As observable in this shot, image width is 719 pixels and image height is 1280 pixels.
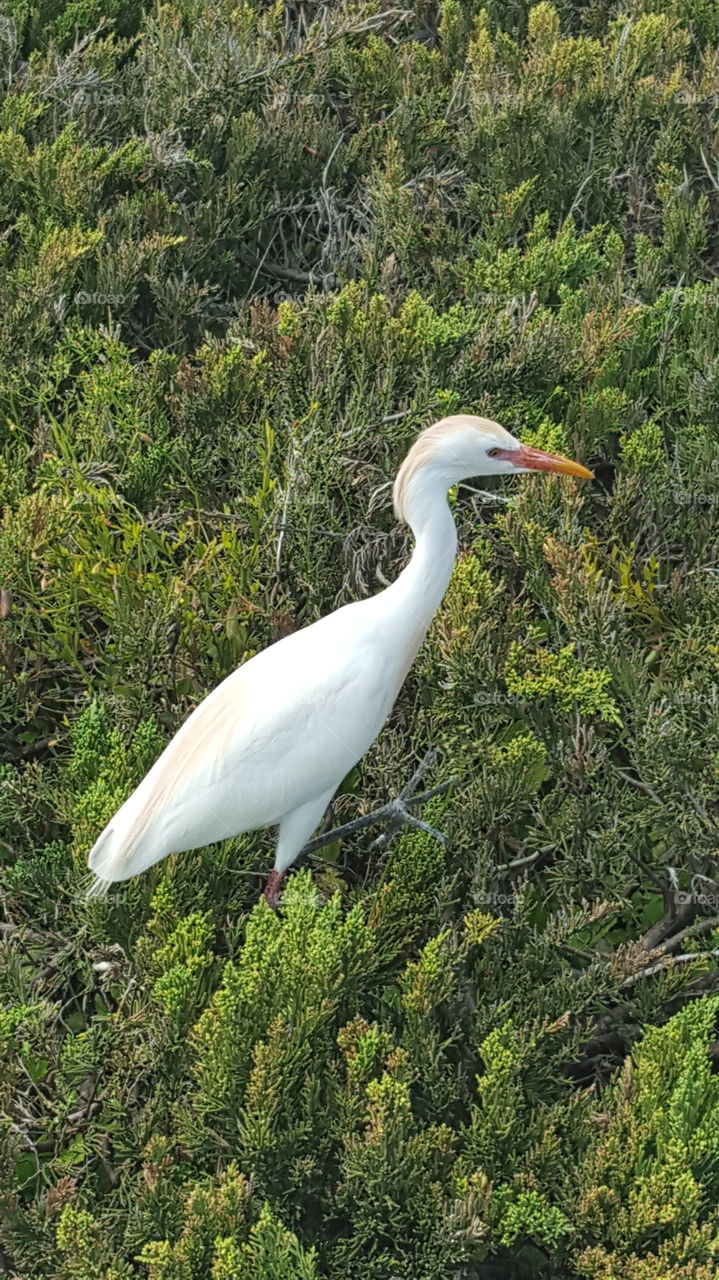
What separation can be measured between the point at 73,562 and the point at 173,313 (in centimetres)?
130

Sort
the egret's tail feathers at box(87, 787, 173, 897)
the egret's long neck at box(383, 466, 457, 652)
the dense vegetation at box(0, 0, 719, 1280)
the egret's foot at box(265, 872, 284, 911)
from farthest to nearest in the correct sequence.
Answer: the egret's foot at box(265, 872, 284, 911) < the egret's long neck at box(383, 466, 457, 652) < the egret's tail feathers at box(87, 787, 173, 897) < the dense vegetation at box(0, 0, 719, 1280)

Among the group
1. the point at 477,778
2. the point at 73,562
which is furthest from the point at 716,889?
the point at 73,562

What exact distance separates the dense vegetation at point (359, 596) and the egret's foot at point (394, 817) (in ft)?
0.24

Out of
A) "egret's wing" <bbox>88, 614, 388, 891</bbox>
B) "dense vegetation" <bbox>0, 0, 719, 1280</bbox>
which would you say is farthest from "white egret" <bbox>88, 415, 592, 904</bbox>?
"dense vegetation" <bbox>0, 0, 719, 1280</bbox>

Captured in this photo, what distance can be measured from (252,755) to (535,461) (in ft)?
2.71

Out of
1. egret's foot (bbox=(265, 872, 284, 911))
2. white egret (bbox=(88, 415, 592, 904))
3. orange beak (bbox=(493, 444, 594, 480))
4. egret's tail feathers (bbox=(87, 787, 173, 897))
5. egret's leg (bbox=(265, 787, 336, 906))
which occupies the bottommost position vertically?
egret's foot (bbox=(265, 872, 284, 911))

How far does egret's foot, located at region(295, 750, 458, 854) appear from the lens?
2.85m

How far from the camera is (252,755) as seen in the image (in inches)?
102

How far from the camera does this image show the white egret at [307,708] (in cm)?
254

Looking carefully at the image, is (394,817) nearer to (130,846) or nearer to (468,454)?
(130,846)

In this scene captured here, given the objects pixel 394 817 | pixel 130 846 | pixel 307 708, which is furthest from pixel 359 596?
pixel 130 846

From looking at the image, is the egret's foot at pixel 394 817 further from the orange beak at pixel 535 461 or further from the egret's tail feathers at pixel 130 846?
the orange beak at pixel 535 461

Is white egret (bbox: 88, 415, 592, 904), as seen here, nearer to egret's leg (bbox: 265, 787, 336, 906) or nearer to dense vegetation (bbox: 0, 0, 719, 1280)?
egret's leg (bbox: 265, 787, 336, 906)

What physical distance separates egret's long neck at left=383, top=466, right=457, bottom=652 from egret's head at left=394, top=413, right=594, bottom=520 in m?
0.02
